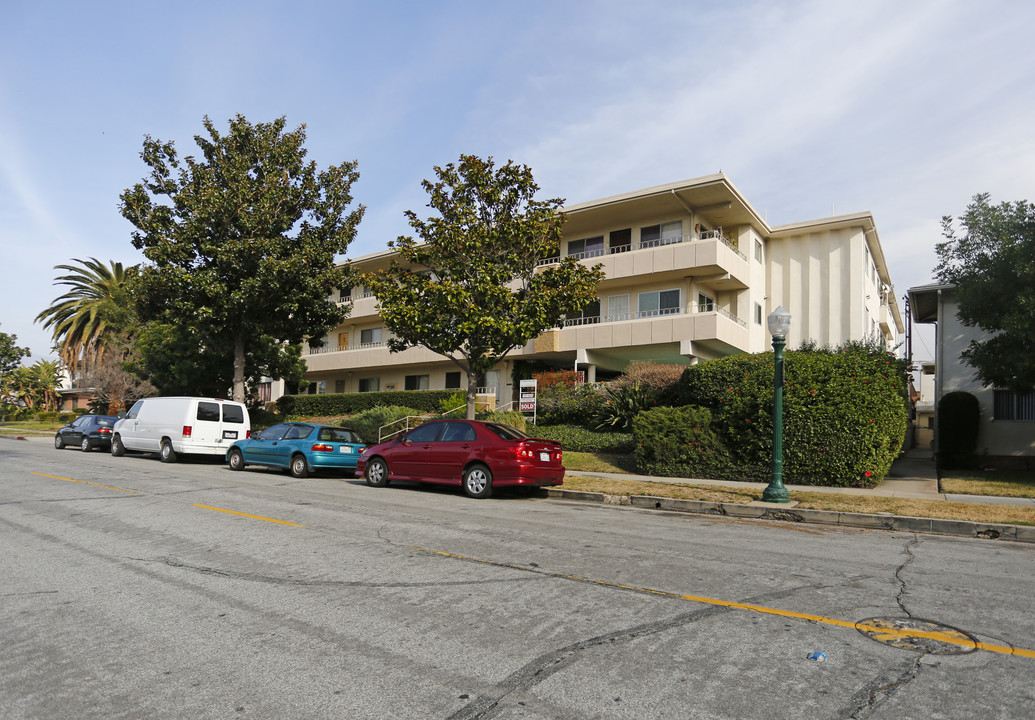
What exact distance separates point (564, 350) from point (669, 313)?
190 inches

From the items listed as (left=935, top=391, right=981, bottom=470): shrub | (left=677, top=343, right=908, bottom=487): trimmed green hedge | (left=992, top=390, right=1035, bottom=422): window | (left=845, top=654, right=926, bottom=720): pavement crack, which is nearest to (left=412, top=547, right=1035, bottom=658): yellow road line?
(left=845, top=654, right=926, bottom=720): pavement crack

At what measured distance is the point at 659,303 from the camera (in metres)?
30.1

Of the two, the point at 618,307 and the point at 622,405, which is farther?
the point at 618,307

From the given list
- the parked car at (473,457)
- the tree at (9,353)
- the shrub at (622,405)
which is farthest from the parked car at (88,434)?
the tree at (9,353)

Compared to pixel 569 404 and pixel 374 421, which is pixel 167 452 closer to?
pixel 374 421

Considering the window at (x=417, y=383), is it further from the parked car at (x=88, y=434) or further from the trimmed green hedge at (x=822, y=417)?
the trimmed green hedge at (x=822, y=417)

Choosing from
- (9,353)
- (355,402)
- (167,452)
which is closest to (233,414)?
(167,452)

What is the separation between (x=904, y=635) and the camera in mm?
4828

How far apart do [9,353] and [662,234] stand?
57.6 meters

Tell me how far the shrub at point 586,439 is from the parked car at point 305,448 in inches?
226

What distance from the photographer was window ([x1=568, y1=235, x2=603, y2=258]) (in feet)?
106

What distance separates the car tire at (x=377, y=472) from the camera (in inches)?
605

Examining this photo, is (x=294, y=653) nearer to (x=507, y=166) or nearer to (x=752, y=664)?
(x=752, y=664)

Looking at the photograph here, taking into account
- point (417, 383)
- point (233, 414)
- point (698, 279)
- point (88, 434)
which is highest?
point (698, 279)
